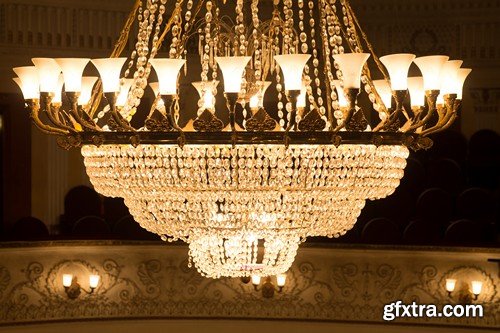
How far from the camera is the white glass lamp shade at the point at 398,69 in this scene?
3686mm

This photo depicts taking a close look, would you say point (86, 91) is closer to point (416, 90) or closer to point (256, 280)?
point (416, 90)

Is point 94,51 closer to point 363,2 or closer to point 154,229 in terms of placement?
point 363,2

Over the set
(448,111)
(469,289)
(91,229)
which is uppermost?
(448,111)

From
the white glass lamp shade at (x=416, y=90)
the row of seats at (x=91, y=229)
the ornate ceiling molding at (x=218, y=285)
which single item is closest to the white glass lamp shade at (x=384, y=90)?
the white glass lamp shade at (x=416, y=90)

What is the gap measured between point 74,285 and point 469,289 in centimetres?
314

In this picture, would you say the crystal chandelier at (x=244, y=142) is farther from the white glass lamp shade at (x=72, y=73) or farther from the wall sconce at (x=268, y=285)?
the wall sconce at (x=268, y=285)

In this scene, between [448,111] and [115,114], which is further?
[448,111]

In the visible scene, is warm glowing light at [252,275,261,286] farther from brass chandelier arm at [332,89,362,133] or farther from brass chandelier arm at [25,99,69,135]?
brass chandelier arm at [332,89,362,133]

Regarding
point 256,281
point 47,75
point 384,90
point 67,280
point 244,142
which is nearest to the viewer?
point 244,142

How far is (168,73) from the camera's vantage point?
360cm

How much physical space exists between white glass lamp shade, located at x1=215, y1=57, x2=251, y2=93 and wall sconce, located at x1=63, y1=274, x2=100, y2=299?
505 centimetres

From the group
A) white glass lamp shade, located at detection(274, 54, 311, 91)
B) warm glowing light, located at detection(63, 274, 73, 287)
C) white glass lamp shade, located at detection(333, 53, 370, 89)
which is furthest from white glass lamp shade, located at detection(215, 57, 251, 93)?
warm glowing light, located at detection(63, 274, 73, 287)

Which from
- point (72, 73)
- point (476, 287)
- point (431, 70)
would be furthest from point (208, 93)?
point (476, 287)

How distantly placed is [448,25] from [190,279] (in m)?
3.47
